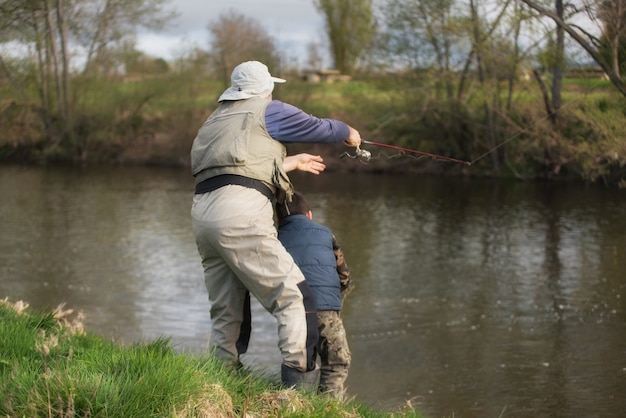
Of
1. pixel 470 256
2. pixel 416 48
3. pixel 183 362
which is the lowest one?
pixel 470 256

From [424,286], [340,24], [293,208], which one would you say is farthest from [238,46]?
[293,208]

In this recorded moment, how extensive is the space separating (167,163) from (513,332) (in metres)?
26.6

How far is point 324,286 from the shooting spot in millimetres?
5023

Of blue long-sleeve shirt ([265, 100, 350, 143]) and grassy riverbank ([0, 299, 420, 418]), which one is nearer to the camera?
grassy riverbank ([0, 299, 420, 418])

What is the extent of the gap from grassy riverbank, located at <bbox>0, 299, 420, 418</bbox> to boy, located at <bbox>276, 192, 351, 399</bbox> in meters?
0.32

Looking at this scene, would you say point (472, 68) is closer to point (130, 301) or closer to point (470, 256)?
point (470, 256)

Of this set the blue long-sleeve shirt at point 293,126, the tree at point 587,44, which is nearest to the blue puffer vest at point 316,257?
the blue long-sleeve shirt at point 293,126

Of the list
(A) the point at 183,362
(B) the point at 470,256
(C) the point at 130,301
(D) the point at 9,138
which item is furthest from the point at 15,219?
(D) the point at 9,138

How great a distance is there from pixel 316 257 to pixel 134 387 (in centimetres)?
157

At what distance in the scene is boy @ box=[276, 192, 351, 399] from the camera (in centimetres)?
501

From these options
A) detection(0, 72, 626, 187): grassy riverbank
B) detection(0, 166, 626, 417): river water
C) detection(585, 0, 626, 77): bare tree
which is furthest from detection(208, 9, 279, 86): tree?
detection(585, 0, 626, 77): bare tree

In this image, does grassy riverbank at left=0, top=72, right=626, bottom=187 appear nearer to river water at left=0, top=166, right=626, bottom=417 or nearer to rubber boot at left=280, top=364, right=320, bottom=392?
river water at left=0, top=166, right=626, bottom=417

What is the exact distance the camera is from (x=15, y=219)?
18562 mm

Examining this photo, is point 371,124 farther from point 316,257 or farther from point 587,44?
point 316,257
